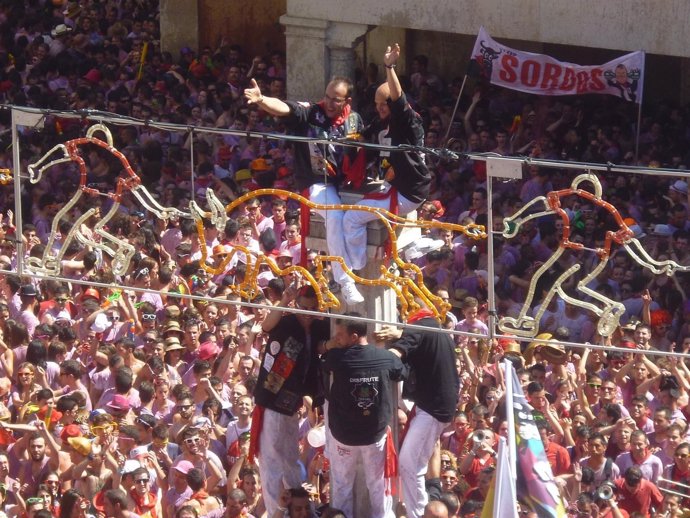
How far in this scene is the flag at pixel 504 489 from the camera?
Answer: 9.50m

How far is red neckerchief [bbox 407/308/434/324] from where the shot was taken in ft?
35.2

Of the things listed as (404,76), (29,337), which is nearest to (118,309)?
(29,337)

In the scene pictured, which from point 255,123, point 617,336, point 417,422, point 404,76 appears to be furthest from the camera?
point 404,76

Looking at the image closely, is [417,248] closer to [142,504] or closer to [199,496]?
[199,496]

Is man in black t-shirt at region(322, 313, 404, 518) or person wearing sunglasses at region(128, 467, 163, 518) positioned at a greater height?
man in black t-shirt at region(322, 313, 404, 518)

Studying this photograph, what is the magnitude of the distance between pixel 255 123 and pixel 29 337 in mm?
6165

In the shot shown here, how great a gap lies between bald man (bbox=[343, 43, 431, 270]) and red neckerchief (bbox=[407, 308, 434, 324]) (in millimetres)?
431

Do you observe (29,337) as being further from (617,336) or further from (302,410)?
(617,336)

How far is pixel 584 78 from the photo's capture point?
1747 cm

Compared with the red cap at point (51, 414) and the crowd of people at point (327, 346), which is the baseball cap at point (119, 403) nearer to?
the crowd of people at point (327, 346)

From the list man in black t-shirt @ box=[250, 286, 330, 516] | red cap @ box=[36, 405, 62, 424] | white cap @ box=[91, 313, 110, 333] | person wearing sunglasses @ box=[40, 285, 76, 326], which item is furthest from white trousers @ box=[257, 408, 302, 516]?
person wearing sunglasses @ box=[40, 285, 76, 326]

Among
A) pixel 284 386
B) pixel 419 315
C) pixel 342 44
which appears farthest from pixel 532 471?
pixel 342 44

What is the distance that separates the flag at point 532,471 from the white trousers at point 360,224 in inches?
55.7

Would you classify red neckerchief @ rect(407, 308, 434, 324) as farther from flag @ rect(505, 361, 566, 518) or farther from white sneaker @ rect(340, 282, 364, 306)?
flag @ rect(505, 361, 566, 518)
